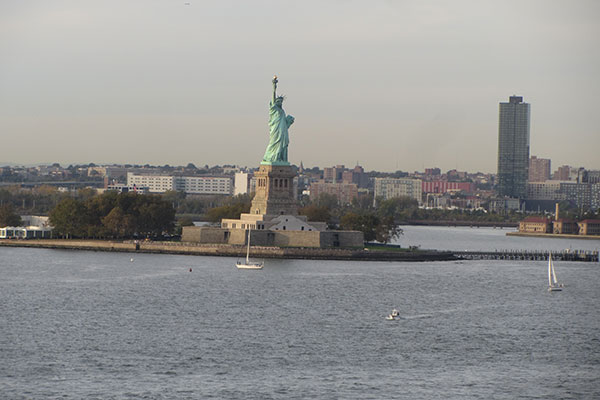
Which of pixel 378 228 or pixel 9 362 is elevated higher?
pixel 378 228

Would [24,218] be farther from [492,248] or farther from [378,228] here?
[492,248]

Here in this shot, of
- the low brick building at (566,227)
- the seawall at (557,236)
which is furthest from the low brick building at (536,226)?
the seawall at (557,236)

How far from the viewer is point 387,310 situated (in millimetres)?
58500

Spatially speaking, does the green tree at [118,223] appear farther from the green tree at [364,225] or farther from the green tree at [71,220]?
the green tree at [364,225]

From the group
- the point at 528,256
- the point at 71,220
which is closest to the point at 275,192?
the point at 71,220

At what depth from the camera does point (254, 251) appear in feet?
287

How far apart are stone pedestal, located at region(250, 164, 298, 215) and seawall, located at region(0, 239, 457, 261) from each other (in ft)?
15.7

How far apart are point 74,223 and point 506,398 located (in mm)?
64979

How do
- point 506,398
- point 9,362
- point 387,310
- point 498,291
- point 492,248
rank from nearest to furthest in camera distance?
point 506,398, point 9,362, point 387,310, point 498,291, point 492,248

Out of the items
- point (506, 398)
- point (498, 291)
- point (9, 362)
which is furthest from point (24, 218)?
point (506, 398)

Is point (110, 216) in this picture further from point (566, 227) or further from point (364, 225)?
point (566, 227)

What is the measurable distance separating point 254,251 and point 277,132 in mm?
10307

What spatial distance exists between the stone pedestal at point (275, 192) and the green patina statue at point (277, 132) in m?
0.72

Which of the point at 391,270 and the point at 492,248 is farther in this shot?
the point at 492,248
